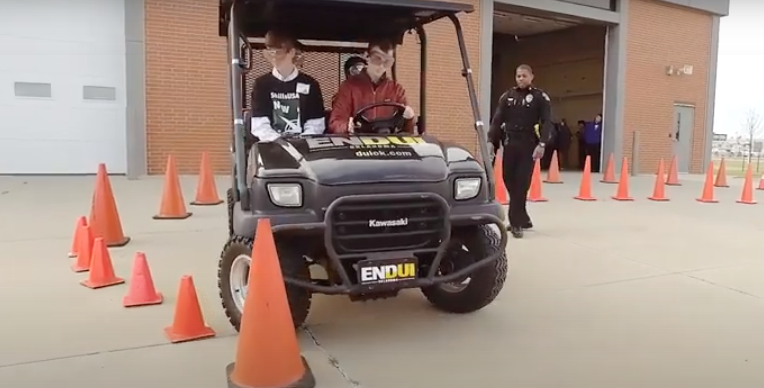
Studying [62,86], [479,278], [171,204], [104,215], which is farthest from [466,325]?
[62,86]

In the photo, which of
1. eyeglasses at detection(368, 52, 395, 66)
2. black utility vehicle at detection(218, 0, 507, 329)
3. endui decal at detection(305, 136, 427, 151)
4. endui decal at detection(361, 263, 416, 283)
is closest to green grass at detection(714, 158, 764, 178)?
eyeglasses at detection(368, 52, 395, 66)

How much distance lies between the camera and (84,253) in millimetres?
4848

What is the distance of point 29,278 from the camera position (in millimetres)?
4551

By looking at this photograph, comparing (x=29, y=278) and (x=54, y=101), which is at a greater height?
(x=54, y=101)

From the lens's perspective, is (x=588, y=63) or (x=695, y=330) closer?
(x=695, y=330)

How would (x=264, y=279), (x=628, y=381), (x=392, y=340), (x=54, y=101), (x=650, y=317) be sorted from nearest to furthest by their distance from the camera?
(x=264, y=279)
(x=628, y=381)
(x=392, y=340)
(x=650, y=317)
(x=54, y=101)

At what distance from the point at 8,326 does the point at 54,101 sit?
28.6 ft

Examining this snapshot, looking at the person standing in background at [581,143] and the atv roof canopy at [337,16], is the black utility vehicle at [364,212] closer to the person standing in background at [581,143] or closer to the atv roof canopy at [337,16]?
the atv roof canopy at [337,16]

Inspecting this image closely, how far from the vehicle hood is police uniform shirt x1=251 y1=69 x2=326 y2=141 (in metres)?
0.41

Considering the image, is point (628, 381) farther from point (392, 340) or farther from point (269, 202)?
point (269, 202)

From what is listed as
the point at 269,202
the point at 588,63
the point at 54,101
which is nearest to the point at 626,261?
the point at 269,202

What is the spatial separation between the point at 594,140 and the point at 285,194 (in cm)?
1684

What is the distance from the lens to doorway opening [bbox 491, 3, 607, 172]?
19.4 meters

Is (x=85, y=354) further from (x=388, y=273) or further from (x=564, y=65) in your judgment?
(x=564, y=65)
